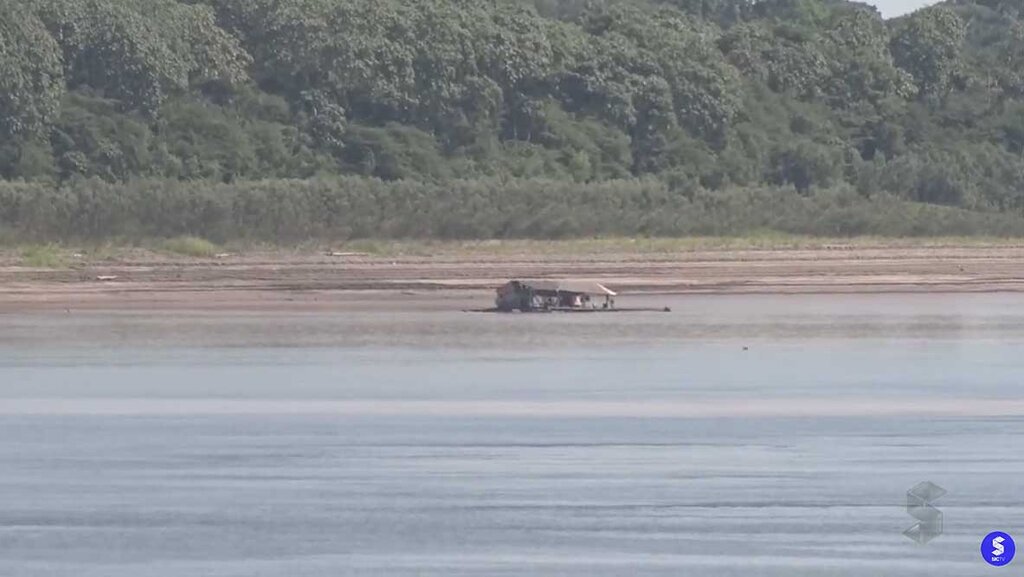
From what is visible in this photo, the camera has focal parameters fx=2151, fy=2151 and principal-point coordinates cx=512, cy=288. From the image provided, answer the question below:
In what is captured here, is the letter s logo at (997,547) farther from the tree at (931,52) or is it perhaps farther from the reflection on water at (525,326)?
the tree at (931,52)

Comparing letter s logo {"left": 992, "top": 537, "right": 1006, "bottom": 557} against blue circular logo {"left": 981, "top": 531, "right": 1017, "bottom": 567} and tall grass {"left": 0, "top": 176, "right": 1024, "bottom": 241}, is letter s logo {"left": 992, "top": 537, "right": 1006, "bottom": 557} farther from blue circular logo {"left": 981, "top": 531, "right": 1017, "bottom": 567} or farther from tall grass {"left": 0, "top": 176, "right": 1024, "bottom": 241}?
tall grass {"left": 0, "top": 176, "right": 1024, "bottom": 241}

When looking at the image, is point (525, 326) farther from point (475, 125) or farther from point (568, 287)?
point (475, 125)

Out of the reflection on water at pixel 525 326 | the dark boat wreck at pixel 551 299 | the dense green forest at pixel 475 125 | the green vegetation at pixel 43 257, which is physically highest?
the dense green forest at pixel 475 125

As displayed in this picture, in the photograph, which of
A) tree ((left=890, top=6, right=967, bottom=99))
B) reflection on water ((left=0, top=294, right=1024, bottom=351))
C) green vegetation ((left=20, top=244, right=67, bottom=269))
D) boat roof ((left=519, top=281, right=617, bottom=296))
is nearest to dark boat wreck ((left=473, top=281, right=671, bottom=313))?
boat roof ((left=519, top=281, right=617, bottom=296))

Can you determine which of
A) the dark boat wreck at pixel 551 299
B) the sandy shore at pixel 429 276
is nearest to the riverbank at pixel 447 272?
the sandy shore at pixel 429 276

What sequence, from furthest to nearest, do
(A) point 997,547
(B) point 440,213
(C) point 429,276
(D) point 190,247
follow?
(B) point 440,213 → (D) point 190,247 → (C) point 429,276 → (A) point 997,547

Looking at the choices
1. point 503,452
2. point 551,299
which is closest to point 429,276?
point 551,299

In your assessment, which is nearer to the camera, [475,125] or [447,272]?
[447,272]

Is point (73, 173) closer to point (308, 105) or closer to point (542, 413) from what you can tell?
point (308, 105)
